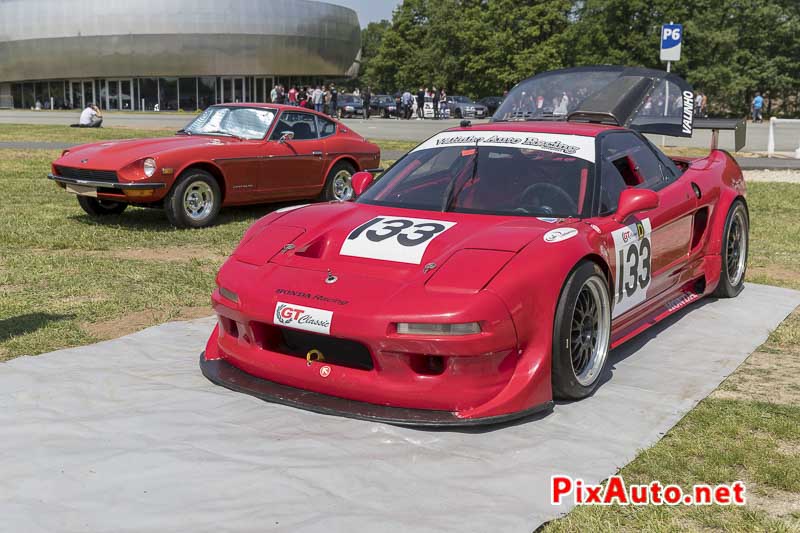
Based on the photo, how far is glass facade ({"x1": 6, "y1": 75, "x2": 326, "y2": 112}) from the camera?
65.8m

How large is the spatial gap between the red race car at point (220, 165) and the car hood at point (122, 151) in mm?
11

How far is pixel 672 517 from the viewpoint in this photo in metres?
3.09

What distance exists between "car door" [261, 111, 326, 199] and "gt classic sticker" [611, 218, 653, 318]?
20.9 ft

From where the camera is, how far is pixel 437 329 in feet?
12.0

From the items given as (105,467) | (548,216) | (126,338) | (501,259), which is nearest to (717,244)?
(548,216)

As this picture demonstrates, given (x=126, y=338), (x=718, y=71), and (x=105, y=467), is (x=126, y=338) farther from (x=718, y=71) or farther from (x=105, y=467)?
(x=718, y=71)

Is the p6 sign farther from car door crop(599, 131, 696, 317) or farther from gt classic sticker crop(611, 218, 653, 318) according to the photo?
gt classic sticker crop(611, 218, 653, 318)

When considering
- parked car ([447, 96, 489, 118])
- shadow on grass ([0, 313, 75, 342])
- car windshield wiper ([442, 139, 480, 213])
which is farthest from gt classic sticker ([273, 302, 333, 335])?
parked car ([447, 96, 489, 118])

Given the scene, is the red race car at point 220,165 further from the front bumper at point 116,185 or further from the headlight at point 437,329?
the headlight at point 437,329

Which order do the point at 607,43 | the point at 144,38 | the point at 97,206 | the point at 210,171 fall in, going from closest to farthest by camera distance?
the point at 210,171 < the point at 97,206 < the point at 607,43 < the point at 144,38

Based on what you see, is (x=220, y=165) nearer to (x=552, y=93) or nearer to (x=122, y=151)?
(x=122, y=151)

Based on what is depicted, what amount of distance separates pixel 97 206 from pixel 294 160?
2442 millimetres

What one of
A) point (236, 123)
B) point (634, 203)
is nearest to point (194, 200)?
point (236, 123)

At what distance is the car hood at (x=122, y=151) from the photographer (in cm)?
928
